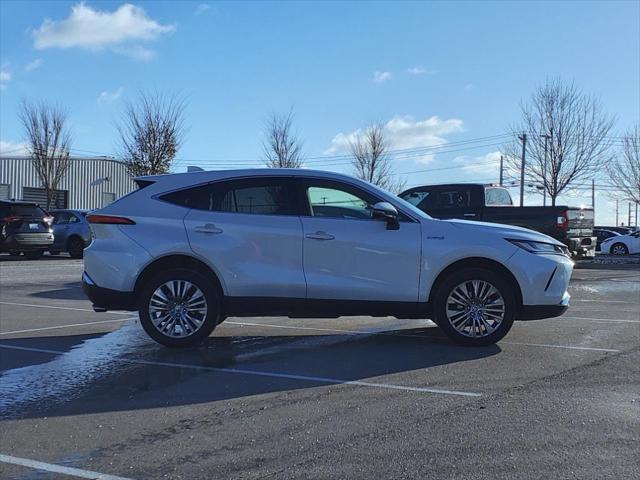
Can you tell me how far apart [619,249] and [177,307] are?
2949 cm

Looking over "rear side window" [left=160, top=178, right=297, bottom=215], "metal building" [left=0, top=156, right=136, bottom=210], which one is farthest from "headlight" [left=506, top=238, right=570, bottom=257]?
"metal building" [left=0, top=156, right=136, bottom=210]

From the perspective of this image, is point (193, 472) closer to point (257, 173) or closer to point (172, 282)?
point (172, 282)

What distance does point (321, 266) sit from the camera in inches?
266

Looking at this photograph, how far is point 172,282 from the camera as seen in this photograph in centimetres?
679

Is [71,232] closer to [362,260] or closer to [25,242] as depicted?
[25,242]

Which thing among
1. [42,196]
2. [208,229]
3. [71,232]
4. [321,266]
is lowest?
[321,266]

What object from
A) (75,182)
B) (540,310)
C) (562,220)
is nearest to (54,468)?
(540,310)

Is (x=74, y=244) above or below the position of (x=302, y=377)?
above

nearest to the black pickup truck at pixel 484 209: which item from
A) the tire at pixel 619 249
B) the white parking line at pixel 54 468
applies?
the white parking line at pixel 54 468

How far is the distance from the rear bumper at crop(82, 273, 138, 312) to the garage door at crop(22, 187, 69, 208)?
3600cm

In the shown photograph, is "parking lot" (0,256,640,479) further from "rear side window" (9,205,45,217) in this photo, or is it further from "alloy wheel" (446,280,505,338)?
"rear side window" (9,205,45,217)

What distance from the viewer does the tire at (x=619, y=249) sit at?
31.2 m

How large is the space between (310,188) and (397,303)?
1548 millimetres

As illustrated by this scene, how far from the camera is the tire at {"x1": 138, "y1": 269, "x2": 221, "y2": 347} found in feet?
22.3
